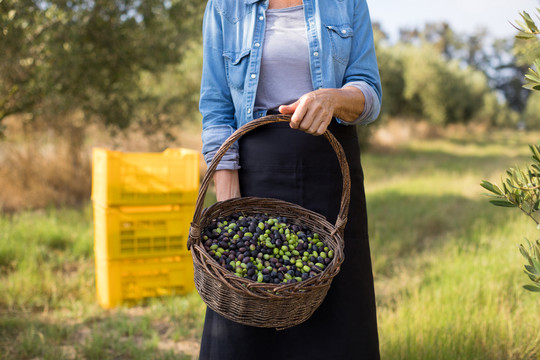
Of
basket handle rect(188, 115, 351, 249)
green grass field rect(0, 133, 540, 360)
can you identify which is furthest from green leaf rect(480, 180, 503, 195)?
green grass field rect(0, 133, 540, 360)

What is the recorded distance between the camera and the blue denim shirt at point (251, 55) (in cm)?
172

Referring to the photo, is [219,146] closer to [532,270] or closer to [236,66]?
[236,66]

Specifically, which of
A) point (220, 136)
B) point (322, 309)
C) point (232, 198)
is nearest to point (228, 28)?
point (220, 136)

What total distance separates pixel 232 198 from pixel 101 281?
2.54 metres

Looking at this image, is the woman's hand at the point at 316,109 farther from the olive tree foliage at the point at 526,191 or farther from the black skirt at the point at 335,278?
the olive tree foliage at the point at 526,191

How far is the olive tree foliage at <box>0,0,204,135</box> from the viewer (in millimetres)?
4559

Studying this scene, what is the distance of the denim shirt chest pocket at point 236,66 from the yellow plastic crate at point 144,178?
6.85ft

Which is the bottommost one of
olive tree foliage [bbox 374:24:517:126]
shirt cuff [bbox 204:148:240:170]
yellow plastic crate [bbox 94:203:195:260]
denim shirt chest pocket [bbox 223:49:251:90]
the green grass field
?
the green grass field

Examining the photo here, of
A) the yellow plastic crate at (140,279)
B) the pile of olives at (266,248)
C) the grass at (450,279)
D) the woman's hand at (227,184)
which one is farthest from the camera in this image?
the yellow plastic crate at (140,279)

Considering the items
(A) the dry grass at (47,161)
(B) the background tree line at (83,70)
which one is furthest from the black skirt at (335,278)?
(A) the dry grass at (47,161)

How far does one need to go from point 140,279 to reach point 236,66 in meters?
2.62

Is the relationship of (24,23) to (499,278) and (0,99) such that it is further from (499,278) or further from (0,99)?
(499,278)

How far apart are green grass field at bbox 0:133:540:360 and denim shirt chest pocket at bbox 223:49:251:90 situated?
1.83 metres

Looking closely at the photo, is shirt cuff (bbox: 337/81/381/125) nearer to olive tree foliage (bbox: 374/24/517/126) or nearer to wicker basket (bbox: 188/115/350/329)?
wicker basket (bbox: 188/115/350/329)
